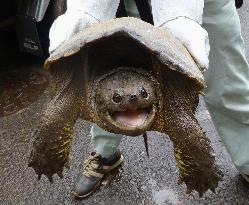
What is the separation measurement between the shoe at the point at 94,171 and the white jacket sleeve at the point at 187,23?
121cm

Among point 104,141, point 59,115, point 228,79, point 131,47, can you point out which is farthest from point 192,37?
point 104,141

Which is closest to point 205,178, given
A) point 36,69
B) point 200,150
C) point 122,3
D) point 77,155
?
point 200,150

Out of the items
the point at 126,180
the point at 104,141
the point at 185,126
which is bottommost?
the point at 126,180

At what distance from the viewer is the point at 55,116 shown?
1527 mm

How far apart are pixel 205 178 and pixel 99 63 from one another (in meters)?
0.56

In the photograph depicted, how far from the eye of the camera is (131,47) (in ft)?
4.45

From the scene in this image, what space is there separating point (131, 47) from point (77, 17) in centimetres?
26

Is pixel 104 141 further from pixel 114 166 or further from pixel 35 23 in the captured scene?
pixel 35 23

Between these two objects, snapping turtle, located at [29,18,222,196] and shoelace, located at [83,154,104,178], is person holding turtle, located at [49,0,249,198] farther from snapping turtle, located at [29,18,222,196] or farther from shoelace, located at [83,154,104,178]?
snapping turtle, located at [29,18,222,196]

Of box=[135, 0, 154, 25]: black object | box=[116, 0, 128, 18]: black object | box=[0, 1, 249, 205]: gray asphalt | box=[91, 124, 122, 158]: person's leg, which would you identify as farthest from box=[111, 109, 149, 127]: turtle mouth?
box=[0, 1, 249, 205]: gray asphalt

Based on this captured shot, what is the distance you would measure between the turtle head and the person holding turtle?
178 mm

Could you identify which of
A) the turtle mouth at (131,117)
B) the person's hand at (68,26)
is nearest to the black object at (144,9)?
the person's hand at (68,26)

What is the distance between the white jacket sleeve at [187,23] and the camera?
1426mm

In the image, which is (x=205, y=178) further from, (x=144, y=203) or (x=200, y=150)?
(x=144, y=203)
